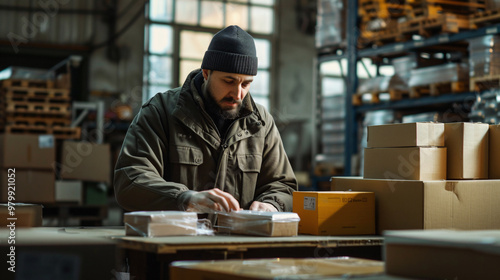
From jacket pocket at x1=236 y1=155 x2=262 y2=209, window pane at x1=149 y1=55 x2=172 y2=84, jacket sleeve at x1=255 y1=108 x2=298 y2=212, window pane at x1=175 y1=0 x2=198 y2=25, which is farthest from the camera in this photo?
window pane at x1=175 y1=0 x2=198 y2=25

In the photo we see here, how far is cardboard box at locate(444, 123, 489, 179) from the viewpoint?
11.5 feet

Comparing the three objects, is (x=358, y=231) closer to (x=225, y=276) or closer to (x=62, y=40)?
(x=225, y=276)

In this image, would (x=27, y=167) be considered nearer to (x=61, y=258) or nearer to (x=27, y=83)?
(x=27, y=83)

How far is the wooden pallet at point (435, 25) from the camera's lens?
286 inches

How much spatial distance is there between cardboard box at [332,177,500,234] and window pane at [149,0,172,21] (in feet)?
32.8

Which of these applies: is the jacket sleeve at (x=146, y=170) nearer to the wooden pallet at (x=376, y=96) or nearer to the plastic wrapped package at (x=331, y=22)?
the wooden pallet at (x=376, y=96)

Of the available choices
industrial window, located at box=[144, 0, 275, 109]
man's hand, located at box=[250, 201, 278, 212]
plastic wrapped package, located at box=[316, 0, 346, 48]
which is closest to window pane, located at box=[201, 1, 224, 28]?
industrial window, located at box=[144, 0, 275, 109]

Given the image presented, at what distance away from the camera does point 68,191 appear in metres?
9.52

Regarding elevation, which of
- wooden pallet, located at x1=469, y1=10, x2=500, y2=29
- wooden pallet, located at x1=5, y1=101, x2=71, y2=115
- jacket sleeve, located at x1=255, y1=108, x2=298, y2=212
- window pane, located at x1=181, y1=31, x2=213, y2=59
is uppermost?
window pane, located at x1=181, y1=31, x2=213, y2=59

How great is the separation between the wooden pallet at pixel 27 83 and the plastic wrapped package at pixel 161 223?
7.35 m

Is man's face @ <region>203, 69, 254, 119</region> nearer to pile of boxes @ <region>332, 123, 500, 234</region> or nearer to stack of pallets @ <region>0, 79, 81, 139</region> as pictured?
pile of boxes @ <region>332, 123, 500, 234</region>

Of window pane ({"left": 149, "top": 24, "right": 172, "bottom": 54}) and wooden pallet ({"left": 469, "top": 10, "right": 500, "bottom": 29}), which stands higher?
window pane ({"left": 149, "top": 24, "right": 172, "bottom": 54})

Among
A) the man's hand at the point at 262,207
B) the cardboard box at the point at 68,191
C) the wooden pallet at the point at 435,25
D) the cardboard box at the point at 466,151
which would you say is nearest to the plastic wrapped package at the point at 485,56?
the wooden pallet at the point at 435,25

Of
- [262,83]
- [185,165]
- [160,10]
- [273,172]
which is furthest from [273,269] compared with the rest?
[262,83]
